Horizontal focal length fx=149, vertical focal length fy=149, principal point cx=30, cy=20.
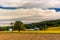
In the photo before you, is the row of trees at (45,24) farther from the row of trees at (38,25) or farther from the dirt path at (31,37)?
the dirt path at (31,37)

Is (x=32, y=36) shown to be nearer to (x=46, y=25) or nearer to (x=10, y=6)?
(x=46, y=25)

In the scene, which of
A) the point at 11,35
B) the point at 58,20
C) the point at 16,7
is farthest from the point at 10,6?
the point at 58,20

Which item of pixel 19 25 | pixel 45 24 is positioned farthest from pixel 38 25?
pixel 19 25

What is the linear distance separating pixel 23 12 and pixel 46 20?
0.52 metres

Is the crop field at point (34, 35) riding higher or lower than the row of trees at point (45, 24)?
lower

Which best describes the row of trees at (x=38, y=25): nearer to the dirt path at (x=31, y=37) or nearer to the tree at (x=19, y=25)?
the tree at (x=19, y=25)

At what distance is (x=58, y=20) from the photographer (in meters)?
3.18

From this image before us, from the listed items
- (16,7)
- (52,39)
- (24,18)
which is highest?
(16,7)

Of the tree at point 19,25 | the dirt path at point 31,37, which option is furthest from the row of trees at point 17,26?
the dirt path at point 31,37

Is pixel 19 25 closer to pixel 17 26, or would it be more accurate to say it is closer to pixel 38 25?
pixel 17 26

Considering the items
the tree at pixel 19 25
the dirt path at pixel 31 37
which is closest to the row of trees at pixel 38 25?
the tree at pixel 19 25

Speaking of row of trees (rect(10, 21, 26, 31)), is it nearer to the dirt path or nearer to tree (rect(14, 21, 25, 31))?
tree (rect(14, 21, 25, 31))

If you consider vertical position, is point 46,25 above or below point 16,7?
below

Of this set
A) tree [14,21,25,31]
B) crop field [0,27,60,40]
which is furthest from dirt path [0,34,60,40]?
tree [14,21,25,31]
